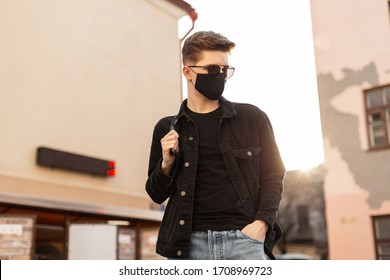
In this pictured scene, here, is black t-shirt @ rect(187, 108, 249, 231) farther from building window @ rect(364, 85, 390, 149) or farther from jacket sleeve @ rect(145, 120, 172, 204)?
building window @ rect(364, 85, 390, 149)

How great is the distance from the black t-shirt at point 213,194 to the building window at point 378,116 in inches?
87.9

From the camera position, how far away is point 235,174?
4.56 ft

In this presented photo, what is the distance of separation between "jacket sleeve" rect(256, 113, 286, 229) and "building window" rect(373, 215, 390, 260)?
7.87 feet

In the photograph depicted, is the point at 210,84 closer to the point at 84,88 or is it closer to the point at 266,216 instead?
the point at 266,216

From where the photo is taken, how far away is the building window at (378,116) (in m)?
3.41

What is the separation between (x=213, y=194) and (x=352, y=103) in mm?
2678

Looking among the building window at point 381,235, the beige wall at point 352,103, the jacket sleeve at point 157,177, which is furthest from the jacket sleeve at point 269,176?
the building window at point 381,235

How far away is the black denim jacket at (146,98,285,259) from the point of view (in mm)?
1381

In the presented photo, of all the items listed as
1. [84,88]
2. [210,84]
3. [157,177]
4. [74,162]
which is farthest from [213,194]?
[84,88]

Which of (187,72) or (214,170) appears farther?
(187,72)

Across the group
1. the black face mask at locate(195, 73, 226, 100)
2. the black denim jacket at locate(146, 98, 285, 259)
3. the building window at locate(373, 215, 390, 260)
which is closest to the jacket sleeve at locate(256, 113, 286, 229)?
the black denim jacket at locate(146, 98, 285, 259)

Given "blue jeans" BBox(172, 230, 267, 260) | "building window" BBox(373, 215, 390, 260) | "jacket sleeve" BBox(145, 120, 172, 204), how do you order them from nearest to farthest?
"blue jeans" BBox(172, 230, 267, 260) → "jacket sleeve" BBox(145, 120, 172, 204) → "building window" BBox(373, 215, 390, 260)

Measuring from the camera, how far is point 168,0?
6.31 m
